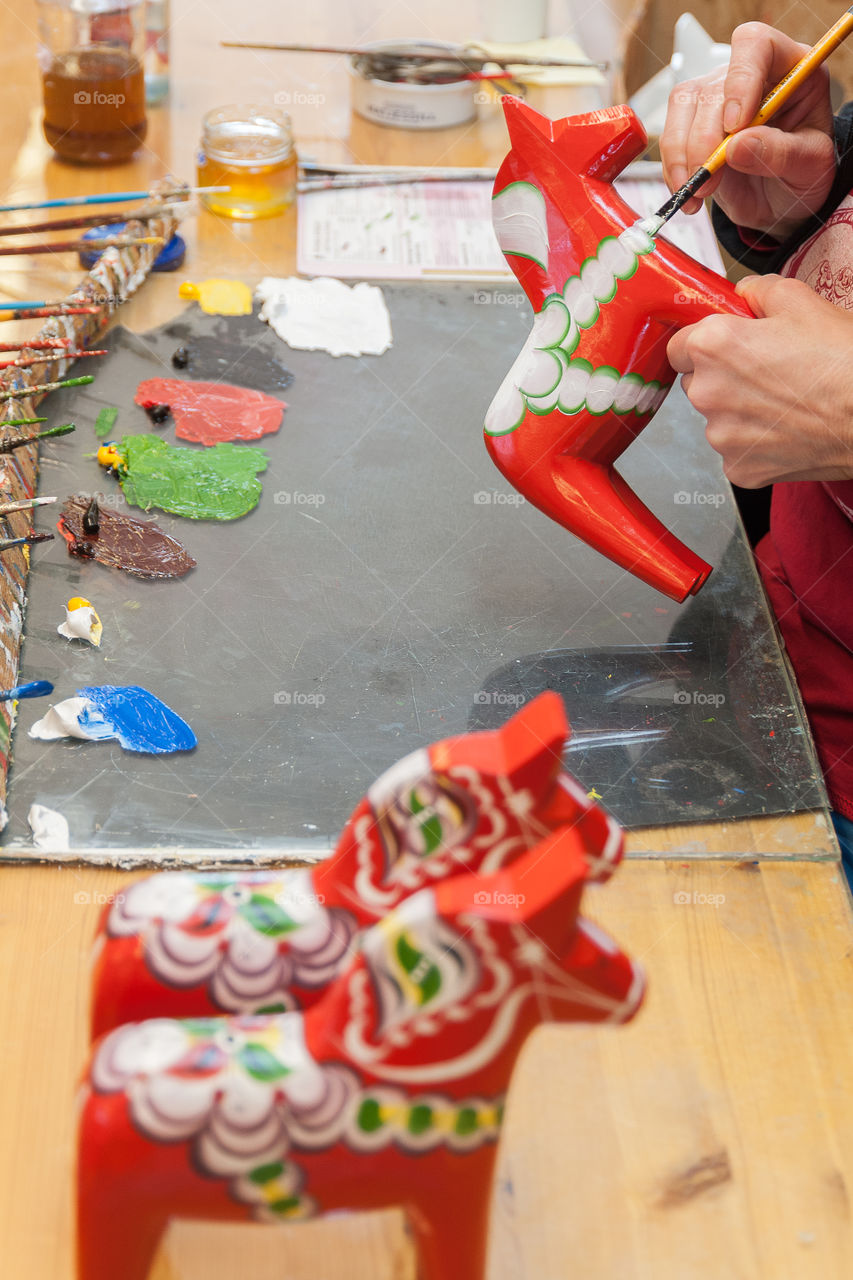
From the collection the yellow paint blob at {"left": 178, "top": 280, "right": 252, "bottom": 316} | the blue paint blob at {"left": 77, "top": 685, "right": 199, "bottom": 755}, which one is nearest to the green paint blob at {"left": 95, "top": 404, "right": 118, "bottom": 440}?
the yellow paint blob at {"left": 178, "top": 280, "right": 252, "bottom": 316}

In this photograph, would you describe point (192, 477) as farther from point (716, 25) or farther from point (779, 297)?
point (716, 25)

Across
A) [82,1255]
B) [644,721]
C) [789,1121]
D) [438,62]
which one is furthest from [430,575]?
[438,62]

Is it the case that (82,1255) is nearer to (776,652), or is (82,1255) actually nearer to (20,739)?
(20,739)

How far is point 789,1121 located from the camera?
2.40 ft

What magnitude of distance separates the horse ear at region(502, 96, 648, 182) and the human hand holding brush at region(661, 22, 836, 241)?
10cm

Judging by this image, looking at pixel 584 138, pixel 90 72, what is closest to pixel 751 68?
pixel 584 138

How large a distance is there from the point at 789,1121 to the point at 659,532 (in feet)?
1.66

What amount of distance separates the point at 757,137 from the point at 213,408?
23.4 inches

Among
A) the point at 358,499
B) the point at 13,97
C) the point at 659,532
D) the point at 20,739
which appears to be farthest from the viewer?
the point at 13,97

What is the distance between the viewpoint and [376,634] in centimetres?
104

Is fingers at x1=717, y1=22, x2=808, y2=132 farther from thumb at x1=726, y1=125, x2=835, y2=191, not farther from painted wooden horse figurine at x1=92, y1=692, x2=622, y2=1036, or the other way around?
painted wooden horse figurine at x1=92, y1=692, x2=622, y2=1036

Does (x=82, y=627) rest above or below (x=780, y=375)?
below

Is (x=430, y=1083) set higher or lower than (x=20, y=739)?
higher

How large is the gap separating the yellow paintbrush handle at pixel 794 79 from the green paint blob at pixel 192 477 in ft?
1.68
